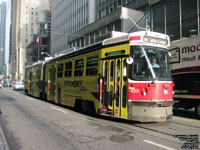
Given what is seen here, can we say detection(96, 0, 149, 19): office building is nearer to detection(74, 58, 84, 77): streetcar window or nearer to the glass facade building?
the glass facade building

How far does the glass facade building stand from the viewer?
19906 millimetres

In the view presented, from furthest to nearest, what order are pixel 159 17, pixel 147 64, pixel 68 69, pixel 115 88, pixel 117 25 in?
pixel 117 25, pixel 159 17, pixel 68 69, pixel 115 88, pixel 147 64

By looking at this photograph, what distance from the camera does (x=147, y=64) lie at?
24.6 ft

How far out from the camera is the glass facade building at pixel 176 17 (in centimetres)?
1991

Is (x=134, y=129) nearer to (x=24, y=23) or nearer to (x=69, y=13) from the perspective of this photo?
(x=69, y=13)

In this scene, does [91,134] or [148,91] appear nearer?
[91,134]

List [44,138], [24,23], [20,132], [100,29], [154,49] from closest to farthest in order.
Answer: [44,138]
[20,132]
[154,49]
[100,29]
[24,23]

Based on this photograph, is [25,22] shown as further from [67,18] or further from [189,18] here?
[189,18]

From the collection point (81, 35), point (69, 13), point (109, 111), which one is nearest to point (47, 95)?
point (109, 111)

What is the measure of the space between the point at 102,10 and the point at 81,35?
→ 6637 mm

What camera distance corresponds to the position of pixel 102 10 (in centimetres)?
4278

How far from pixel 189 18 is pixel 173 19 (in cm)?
200

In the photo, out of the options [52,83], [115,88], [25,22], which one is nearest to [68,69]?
[52,83]

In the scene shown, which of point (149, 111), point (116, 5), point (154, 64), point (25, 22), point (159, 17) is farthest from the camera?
point (25, 22)
